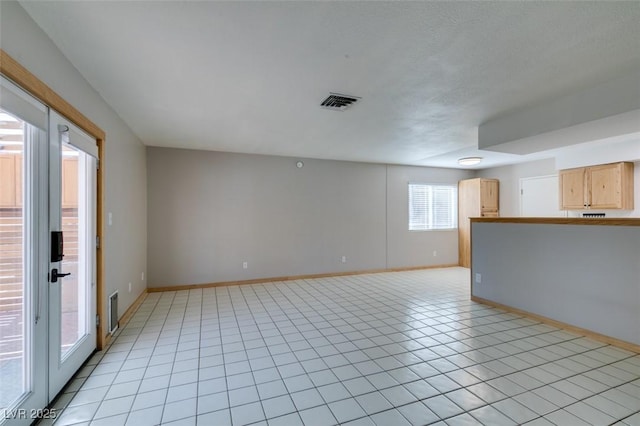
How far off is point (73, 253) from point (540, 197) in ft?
25.5

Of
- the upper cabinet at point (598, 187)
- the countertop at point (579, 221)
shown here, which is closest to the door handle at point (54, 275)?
the countertop at point (579, 221)

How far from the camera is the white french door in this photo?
157 centimetres

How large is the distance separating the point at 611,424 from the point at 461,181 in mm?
6162

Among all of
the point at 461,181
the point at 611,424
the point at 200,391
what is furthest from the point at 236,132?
the point at 461,181

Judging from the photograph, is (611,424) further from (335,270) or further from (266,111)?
(335,270)

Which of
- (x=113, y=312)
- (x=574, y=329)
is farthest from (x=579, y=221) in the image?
(x=113, y=312)

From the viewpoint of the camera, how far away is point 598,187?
488cm

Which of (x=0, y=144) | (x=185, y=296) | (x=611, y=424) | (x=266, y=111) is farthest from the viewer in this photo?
(x=185, y=296)

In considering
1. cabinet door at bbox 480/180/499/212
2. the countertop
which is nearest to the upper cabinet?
cabinet door at bbox 480/180/499/212

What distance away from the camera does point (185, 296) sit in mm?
4684

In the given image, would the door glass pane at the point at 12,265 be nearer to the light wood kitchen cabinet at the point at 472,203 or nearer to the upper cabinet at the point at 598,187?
the light wood kitchen cabinet at the point at 472,203

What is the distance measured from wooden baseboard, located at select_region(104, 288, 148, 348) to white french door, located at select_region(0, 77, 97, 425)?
1.92 ft

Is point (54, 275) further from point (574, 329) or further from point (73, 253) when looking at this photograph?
point (574, 329)

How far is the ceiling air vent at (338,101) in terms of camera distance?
2.86m
